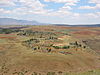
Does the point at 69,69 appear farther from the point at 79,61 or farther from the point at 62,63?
the point at 79,61

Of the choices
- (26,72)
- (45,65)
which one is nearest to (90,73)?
(45,65)

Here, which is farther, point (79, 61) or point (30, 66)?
point (79, 61)

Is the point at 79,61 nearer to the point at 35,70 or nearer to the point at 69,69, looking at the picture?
the point at 69,69

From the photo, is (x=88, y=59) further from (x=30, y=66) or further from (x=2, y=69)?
(x=2, y=69)

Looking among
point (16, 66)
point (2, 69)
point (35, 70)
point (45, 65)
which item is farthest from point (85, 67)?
point (2, 69)

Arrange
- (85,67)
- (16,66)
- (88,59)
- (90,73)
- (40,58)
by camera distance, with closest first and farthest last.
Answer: (90,73) < (16,66) < (85,67) < (40,58) < (88,59)

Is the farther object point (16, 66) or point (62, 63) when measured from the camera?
point (62, 63)

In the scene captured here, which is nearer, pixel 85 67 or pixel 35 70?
pixel 35 70

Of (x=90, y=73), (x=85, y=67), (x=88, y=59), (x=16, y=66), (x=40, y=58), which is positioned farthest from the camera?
(x=88, y=59)

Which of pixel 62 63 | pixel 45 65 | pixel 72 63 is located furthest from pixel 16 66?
pixel 72 63
